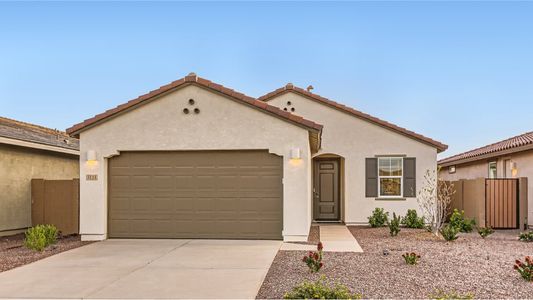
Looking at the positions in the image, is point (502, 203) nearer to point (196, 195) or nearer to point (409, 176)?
point (409, 176)

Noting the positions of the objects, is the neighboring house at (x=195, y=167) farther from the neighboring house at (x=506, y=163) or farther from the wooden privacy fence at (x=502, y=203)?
the neighboring house at (x=506, y=163)

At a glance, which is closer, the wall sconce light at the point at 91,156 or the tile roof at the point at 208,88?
the tile roof at the point at 208,88

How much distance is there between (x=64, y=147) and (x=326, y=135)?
921 cm

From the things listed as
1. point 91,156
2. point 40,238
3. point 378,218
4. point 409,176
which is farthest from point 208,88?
point 409,176

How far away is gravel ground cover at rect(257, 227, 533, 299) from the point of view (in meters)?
6.62

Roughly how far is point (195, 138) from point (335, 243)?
439cm

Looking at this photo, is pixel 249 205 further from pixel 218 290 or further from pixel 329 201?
pixel 329 201

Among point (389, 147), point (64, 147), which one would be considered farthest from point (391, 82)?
point (64, 147)

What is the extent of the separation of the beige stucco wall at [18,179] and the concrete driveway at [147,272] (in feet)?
15.2

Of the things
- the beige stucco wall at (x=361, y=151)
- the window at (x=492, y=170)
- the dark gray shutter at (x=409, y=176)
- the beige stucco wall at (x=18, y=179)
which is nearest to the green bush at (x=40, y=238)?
the beige stucco wall at (x=18, y=179)

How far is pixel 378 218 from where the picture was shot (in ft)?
51.4

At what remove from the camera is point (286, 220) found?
11.3 metres

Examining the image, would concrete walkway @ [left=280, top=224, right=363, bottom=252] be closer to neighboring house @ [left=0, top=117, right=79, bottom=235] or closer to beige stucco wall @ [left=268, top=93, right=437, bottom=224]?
beige stucco wall @ [left=268, top=93, right=437, bottom=224]

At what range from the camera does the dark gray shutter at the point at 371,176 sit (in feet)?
52.6
